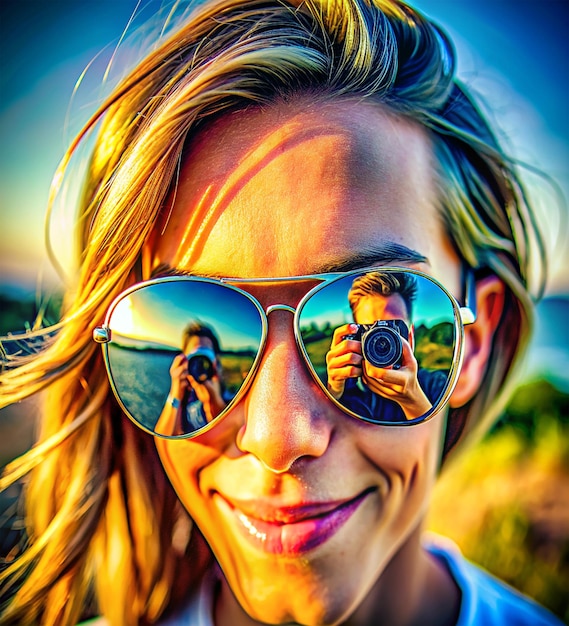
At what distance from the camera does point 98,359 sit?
121 centimetres

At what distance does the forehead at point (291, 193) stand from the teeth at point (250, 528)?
465 millimetres

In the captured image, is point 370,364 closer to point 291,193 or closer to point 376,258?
point 376,258

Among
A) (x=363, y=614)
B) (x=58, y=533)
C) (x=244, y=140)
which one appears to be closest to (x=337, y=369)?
(x=244, y=140)

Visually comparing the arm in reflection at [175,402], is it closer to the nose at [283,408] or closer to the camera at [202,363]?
the camera at [202,363]

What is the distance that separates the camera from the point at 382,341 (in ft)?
3.34

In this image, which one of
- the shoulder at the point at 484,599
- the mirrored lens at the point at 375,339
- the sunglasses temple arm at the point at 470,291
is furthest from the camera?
the shoulder at the point at 484,599

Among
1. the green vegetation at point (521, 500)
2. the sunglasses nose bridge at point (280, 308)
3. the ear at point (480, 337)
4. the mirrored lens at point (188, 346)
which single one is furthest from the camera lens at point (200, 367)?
the green vegetation at point (521, 500)

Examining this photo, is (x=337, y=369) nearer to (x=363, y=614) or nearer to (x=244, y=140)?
(x=244, y=140)

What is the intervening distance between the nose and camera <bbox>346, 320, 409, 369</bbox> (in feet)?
0.37

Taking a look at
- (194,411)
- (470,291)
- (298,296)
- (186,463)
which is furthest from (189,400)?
(470,291)

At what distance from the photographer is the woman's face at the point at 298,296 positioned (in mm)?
1045

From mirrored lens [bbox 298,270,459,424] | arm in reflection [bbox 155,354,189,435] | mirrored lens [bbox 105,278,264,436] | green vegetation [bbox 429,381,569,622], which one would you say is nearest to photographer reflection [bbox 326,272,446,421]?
mirrored lens [bbox 298,270,459,424]

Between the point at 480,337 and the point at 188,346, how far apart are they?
1.97ft

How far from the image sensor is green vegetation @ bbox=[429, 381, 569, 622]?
136cm
